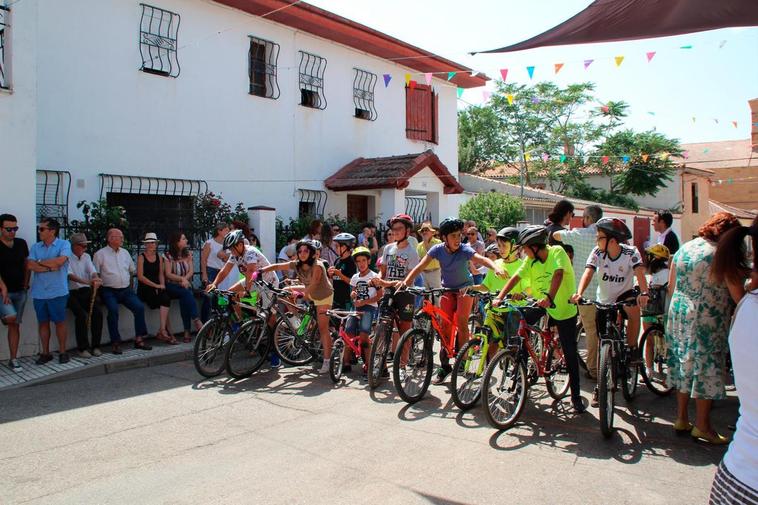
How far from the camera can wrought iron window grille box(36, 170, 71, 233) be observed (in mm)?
10688

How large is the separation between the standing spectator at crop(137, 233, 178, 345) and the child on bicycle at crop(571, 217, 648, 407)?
20.6 feet

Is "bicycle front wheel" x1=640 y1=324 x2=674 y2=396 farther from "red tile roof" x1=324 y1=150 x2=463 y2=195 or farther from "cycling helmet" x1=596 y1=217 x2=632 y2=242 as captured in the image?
"red tile roof" x1=324 y1=150 x2=463 y2=195

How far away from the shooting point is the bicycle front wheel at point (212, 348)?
747 cm

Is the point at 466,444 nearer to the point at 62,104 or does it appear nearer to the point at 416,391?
the point at 416,391

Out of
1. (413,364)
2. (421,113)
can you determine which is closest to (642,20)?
(413,364)

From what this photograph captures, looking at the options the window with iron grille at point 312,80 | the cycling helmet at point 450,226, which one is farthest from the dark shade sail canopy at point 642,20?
the window with iron grille at point 312,80

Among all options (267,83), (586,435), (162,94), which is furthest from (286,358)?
(267,83)

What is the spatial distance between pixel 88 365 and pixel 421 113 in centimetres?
1340

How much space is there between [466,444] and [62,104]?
941 centimetres

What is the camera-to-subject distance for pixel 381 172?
15.6m

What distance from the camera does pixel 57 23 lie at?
10883 millimetres

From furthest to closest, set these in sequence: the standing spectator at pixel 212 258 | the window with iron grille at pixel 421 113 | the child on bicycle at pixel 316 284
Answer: the window with iron grille at pixel 421 113, the standing spectator at pixel 212 258, the child on bicycle at pixel 316 284

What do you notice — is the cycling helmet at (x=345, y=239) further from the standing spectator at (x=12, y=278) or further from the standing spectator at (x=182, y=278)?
the standing spectator at (x=12, y=278)

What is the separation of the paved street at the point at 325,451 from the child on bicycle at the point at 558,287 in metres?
0.47
